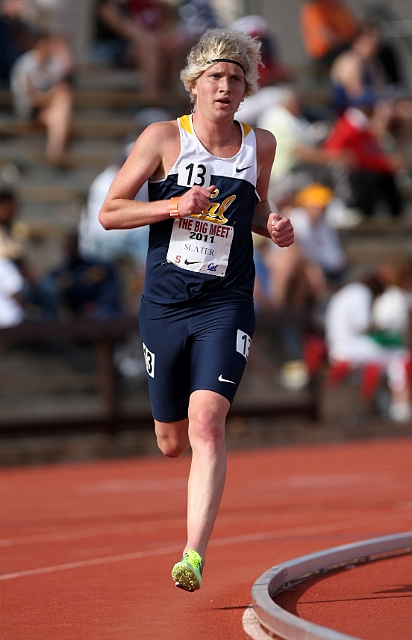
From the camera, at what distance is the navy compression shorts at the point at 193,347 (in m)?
5.46

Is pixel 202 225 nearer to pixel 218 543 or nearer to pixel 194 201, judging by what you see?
pixel 194 201

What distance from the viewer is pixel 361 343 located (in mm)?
15852

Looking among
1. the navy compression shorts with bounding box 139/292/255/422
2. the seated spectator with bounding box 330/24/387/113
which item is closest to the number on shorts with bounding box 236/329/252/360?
the navy compression shorts with bounding box 139/292/255/422

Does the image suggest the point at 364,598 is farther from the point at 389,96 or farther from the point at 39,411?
the point at 389,96

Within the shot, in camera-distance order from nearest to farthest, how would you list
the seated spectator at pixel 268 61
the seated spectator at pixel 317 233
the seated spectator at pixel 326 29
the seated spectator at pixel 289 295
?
the seated spectator at pixel 289 295
the seated spectator at pixel 317 233
the seated spectator at pixel 268 61
the seated spectator at pixel 326 29

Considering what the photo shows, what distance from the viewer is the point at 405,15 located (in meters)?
24.9

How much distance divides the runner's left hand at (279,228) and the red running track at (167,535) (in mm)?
1653

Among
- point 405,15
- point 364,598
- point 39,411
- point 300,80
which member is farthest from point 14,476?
point 405,15

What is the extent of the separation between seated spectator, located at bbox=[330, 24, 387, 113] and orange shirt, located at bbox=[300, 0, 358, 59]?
2.31 feet

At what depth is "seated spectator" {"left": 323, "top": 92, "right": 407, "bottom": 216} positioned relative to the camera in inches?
738

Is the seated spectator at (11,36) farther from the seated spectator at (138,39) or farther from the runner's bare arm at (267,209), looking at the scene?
the runner's bare arm at (267,209)

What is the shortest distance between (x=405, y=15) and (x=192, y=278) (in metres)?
20.7

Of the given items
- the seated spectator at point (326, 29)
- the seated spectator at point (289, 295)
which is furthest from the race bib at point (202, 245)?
the seated spectator at point (326, 29)

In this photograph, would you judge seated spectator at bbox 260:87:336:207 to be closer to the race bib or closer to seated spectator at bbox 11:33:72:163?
seated spectator at bbox 11:33:72:163
